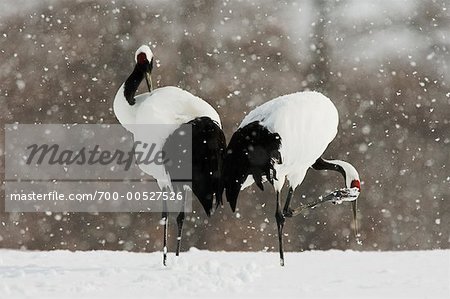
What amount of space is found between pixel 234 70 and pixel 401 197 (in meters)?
4.01

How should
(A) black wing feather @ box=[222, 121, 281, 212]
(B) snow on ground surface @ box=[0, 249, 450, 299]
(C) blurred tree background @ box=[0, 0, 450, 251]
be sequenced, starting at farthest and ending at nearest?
(C) blurred tree background @ box=[0, 0, 450, 251] < (A) black wing feather @ box=[222, 121, 281, 212] < (B) snow on ground surface @ box=[0, 249, 450, 299]

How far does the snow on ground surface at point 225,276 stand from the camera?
506 centimetres

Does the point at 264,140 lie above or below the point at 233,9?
below

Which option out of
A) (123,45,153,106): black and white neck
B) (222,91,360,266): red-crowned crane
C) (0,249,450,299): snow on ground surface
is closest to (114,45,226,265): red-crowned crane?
(123,45,153,106): black and white neck

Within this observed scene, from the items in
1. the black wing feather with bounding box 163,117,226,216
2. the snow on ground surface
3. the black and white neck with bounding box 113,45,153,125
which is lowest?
the snow on ground surface

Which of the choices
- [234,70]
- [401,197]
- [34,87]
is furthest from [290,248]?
[34,87]

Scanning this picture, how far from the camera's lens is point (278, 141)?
6.30 metres

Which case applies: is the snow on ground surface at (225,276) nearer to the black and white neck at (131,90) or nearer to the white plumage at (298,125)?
the white plumage at (298,125)

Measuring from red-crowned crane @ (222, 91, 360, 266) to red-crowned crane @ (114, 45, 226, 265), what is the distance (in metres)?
0.13

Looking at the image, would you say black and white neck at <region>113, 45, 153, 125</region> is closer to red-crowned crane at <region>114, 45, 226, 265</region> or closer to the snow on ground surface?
red-crowned crane at <region>114, 45, 226, 265</region>

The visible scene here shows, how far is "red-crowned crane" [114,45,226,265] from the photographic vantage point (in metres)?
6.27

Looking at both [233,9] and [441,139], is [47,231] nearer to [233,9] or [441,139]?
[233,9]

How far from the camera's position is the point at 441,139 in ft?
44.9

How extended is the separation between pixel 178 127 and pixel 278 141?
35.2 inches
